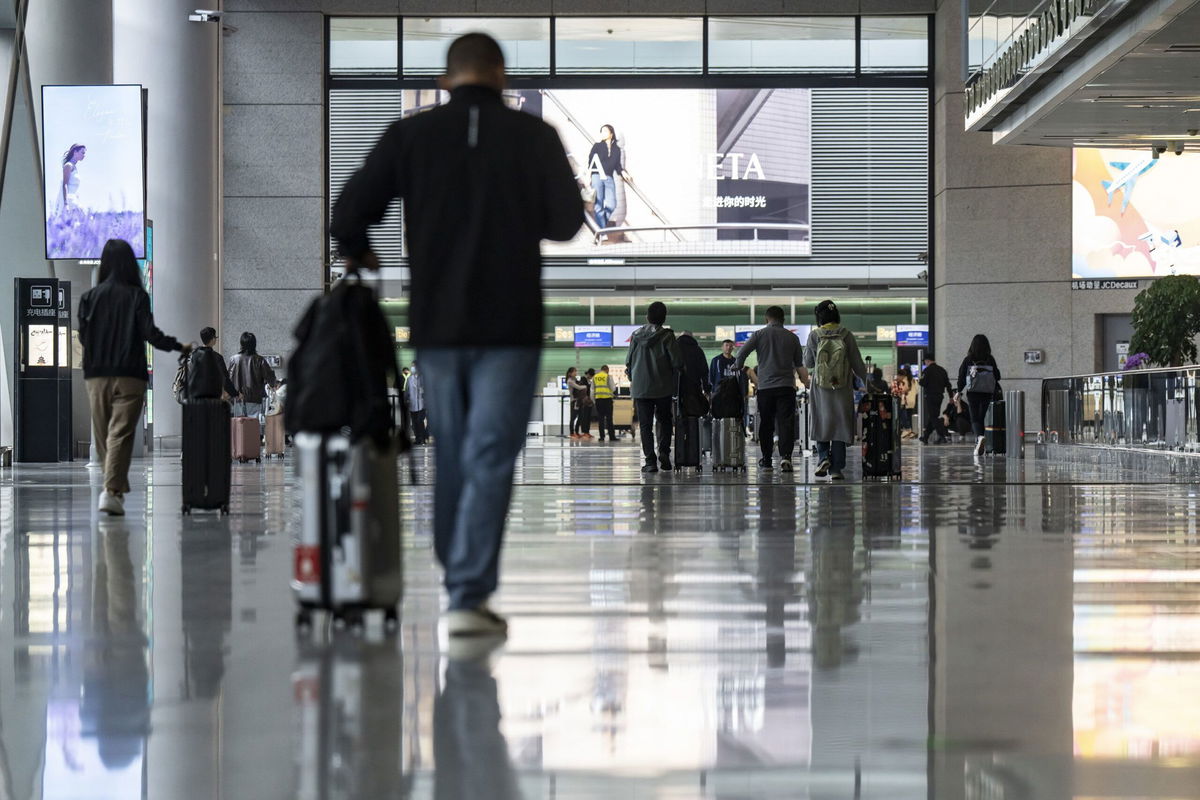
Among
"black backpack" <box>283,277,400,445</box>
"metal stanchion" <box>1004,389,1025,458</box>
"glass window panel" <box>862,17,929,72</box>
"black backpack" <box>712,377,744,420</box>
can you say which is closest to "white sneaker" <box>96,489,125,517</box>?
"black backpack" <box>283,277,400,445</box>

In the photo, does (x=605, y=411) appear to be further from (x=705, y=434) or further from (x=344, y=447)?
(x=344, y=447)

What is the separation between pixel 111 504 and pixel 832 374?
7.14m

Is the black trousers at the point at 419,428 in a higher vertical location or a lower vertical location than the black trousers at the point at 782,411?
lower

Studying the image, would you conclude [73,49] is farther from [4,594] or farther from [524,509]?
[4,594]

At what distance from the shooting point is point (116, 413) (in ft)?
31.5

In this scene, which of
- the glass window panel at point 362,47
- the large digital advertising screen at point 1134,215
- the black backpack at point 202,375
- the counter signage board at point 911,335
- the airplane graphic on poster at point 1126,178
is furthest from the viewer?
the counter signage board at point 911,335

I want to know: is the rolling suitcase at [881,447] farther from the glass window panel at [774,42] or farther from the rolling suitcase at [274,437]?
the glass window panel at [774,42]

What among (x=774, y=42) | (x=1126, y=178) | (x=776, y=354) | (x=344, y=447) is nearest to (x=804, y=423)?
(x=776, y=354)

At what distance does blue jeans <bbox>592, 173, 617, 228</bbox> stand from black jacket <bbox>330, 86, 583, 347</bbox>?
2724cm

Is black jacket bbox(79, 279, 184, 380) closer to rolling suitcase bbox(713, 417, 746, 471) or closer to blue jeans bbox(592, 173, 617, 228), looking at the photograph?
rolling suitcase bbox(713, 417, 746, 471)

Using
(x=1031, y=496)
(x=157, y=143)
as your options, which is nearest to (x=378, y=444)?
(x=1031, y=496)

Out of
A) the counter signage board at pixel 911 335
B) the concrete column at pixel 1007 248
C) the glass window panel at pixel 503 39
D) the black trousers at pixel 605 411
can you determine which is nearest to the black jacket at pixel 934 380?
the concrete column at pixel 1007 248

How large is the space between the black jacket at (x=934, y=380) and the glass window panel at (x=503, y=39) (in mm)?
10166

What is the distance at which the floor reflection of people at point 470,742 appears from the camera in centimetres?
296
